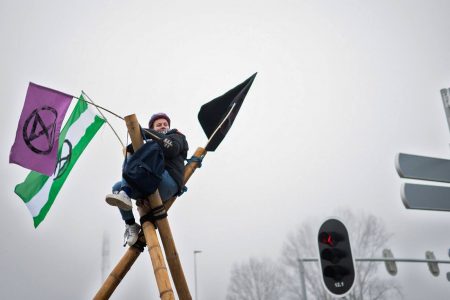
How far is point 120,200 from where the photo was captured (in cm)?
291

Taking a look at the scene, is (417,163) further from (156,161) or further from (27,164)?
(27,164)

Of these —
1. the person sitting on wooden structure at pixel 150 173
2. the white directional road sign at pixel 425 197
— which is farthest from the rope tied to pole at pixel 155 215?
the white directional road sign at pixel 425 197

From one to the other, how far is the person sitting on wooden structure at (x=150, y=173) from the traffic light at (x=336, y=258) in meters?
3.75

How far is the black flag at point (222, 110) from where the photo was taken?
4.04m

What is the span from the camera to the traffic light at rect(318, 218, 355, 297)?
233 inches

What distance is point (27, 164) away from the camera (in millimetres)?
3582

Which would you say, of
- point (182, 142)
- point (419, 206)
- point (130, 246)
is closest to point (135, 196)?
point (130, 246)

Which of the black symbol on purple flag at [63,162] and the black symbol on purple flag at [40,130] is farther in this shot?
the black symbol on purple flag at [63,162]

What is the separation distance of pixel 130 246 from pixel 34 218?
140 centimetres

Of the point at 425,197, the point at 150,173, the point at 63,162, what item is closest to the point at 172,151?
the point at 150,173

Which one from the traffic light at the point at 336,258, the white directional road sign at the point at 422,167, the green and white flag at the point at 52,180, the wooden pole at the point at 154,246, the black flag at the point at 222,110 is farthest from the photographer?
the traffic light at the point at 336,258

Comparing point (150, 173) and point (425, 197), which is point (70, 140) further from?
point (425, 197)

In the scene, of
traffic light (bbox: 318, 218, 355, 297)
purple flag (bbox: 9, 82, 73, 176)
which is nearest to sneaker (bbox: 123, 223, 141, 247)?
purple flag (bbox: 9, 82, 73, 176)

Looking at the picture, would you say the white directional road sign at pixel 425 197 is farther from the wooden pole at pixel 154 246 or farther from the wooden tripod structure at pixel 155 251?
the wooden pole at pixel 154 246
